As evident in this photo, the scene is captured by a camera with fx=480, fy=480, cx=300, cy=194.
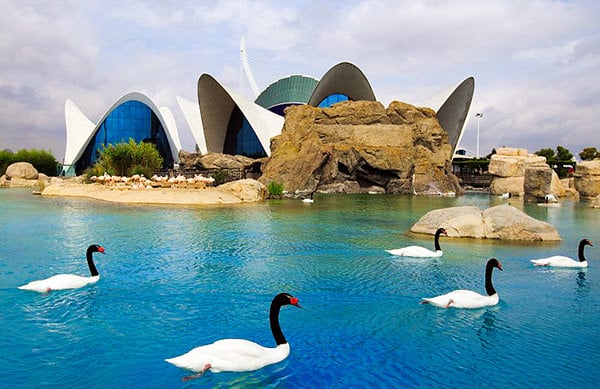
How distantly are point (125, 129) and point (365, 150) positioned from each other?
117 ft

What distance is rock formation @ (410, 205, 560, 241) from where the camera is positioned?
43.9ft

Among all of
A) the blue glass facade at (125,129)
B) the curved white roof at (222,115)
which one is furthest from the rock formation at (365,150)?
the blue glass facade at (125,129)

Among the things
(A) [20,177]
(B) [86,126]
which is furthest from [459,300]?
(B) [86,126]

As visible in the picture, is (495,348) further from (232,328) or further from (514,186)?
(514,186)

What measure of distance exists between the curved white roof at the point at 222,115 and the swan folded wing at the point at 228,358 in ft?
150

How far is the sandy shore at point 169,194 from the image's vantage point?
2284cm

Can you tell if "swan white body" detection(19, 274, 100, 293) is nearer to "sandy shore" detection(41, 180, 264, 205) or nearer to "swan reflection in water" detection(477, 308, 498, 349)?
"swan reflection in water" detection(477, 308, 498, 349)

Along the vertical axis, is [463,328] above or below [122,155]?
below

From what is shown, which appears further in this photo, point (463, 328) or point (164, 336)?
point (463, 328)

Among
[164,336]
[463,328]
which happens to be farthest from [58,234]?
[463,328]

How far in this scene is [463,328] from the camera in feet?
20.6

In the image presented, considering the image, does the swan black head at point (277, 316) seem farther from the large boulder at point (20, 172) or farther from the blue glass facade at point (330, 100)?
the blue glass facade at point (330, 100)

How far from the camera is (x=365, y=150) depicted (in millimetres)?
39250

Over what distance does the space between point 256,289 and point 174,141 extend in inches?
2221
